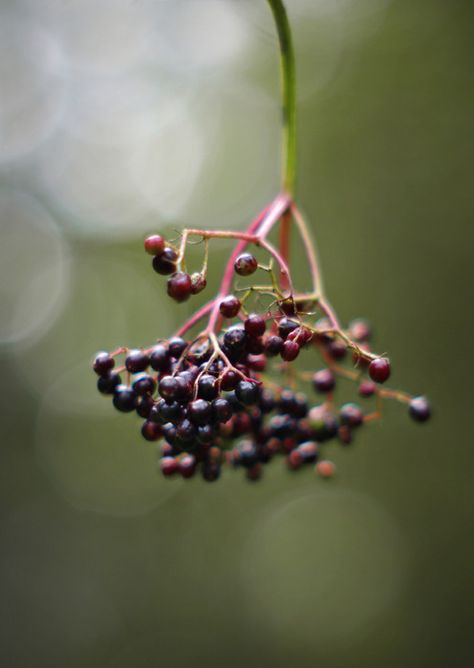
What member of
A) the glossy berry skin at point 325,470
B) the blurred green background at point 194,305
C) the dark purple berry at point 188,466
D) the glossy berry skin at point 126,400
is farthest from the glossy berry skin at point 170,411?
the blurred green background at point 194,305

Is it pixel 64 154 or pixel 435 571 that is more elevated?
pixel 64 154

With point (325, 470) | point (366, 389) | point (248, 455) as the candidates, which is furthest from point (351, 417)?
point (325, 470)

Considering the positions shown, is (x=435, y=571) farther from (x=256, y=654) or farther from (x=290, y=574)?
(x=256, y=654)

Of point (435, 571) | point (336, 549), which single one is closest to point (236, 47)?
point (435, 571)

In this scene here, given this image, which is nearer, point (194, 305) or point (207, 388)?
point (207, 388)

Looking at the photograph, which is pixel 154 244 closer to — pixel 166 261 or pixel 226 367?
pixel 166 261
